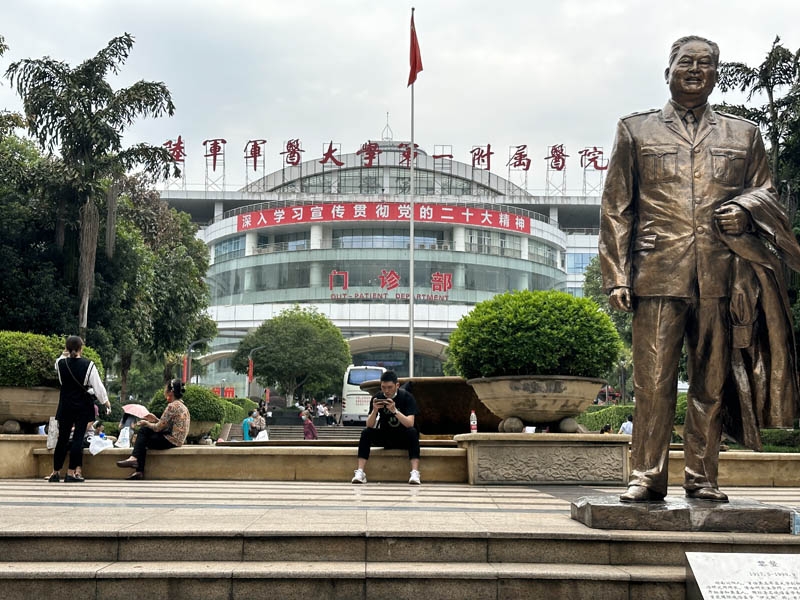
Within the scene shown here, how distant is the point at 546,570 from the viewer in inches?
167

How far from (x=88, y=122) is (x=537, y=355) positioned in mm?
19540

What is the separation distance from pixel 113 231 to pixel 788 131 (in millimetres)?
19508

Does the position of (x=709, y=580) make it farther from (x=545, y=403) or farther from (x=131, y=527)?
(x=545, y=403)

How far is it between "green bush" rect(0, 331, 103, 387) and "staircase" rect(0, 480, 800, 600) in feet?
19.2

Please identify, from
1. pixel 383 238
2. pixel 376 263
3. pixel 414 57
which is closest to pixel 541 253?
pixel 383 238

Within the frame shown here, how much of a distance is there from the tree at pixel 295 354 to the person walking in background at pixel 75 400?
144 feet

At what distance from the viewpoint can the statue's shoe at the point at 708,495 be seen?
516cm

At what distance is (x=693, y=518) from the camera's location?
15.7 ft

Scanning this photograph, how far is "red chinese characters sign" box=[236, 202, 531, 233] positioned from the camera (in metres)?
64.4

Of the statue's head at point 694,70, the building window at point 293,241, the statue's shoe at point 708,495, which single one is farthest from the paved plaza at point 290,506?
the building window at point 293,241

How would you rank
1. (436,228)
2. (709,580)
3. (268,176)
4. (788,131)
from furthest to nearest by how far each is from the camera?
(268,176), (436,228), (788,131), (709,580)

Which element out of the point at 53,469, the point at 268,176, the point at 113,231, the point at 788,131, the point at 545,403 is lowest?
the point at 53,469

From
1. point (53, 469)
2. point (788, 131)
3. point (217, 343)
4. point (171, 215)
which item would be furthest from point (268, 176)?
point (53, 469)

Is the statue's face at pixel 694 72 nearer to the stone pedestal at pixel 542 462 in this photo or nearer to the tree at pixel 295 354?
the stone pedestal at pixel 542 462
